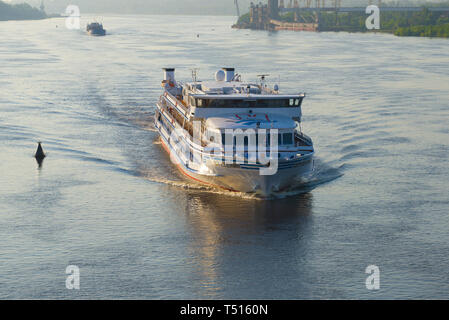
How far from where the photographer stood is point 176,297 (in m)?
23.1

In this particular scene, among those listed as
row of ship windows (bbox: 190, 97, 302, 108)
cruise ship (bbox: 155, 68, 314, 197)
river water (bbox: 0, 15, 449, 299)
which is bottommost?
river water (bbox: 0, 15, 449, 299)

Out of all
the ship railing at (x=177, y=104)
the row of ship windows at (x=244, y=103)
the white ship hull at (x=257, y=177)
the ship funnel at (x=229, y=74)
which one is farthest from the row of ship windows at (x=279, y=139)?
the ship funnel at (x=229, y=74)

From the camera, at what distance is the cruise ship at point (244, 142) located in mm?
32531

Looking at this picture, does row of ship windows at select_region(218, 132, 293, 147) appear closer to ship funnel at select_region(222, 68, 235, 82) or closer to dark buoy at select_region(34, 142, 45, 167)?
ship funnel at select_region(222, 68, 235, 82)

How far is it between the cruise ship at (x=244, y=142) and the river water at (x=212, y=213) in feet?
3.94

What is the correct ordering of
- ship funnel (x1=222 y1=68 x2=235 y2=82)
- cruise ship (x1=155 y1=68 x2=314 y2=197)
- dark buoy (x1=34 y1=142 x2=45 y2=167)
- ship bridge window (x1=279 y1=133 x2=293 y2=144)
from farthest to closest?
1. ship funnel (x1=222 y1=68 x2=235 y2=82)
2. dark buoy (x1=34 y1=142 x2=45 y2=167)
3. ship bridge window (x1=279 y1=133 x2=293 y2=144)
4. cruise ship (x1=155 y1=68 x2=314 y2=197)

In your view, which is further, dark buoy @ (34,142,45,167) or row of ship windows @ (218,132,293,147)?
dark buoy @ (34,142,45,167)

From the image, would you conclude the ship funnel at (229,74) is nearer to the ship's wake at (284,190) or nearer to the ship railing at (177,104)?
the ship railing at (177,104)

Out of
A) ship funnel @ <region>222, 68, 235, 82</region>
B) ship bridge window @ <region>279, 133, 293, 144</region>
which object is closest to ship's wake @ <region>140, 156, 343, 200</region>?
ship bridge window @ <region>279, 133, 293, 144</region>

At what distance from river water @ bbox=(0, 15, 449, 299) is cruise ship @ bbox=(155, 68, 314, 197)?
3.94 feet

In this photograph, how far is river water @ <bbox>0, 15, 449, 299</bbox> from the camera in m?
24.2

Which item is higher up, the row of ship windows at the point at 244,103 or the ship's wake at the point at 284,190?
the row of ship windows at the point at 244,103

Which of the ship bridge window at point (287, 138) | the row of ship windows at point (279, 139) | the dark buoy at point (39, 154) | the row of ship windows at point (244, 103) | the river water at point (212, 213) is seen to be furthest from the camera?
the dark buoy at point (39, 154)
